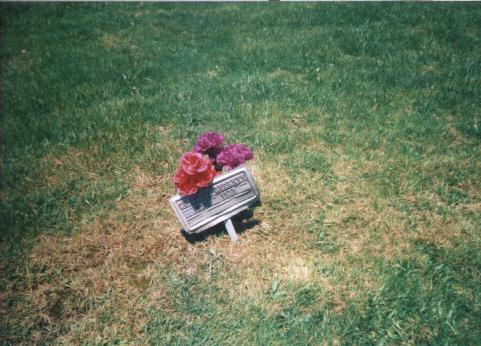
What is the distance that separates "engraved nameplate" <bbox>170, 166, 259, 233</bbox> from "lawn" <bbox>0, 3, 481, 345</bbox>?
0.39 meters

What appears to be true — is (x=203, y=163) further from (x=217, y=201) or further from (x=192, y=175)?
(x=217, y=201)


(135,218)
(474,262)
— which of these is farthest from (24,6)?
(474,262)

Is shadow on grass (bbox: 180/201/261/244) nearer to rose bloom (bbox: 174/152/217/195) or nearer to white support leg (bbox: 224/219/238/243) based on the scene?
white support leg (bbox: 224/219/238/243)

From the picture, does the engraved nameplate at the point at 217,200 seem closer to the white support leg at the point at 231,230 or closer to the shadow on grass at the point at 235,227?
the white support leg at the point at 231,230

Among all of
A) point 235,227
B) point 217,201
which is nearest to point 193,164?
point 217,201

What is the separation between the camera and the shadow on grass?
3295mm

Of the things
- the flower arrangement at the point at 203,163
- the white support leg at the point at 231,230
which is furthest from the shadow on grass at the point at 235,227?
the flower arrangement at the point at 203,163

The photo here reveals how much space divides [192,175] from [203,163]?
13cm

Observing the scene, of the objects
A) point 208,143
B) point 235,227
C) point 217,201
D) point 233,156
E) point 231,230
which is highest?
point 208,143

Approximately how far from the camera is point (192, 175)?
2.68m

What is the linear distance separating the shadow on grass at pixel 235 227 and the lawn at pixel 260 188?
29 millimetres

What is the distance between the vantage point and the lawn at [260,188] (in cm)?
261

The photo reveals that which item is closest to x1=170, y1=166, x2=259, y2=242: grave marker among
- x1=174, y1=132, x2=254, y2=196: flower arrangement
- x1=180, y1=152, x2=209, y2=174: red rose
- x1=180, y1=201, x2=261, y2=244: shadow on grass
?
x1=174, y1=132, x2=254, y2=196: flower arrangement

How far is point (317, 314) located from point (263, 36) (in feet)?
19.6
